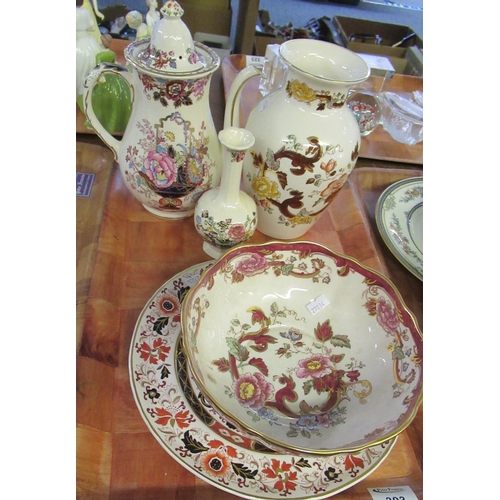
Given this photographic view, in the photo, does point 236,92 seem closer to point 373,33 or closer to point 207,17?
point 207,17

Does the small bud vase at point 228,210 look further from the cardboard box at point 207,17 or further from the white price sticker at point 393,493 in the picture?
the cardboard box at point 207,17

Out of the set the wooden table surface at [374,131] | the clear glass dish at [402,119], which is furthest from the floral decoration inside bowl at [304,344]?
the clear glass dish at [402,119]

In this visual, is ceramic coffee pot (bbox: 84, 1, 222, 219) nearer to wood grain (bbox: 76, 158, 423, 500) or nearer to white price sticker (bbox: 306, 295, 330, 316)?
wood grain (bbox: 76, 158, 423, 500)

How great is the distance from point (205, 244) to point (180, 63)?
10.6 inches

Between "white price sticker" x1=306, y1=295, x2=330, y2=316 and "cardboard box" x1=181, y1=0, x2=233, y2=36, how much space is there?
134 centimetres

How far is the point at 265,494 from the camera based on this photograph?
1.40 feet

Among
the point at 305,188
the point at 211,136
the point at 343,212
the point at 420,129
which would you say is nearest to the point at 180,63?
the point at 211,136

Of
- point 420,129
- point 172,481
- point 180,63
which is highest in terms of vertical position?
point 180,63

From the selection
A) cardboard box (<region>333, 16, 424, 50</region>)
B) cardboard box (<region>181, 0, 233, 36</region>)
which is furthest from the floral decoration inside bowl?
cardboard box (<region>333, 16, 424, 50</region>)

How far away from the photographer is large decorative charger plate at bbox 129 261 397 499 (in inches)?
17.1

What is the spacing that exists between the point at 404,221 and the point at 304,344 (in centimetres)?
33

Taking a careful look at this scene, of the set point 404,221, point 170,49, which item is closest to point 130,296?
point 170,49

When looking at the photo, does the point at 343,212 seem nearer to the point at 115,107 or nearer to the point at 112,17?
the point at 115,107

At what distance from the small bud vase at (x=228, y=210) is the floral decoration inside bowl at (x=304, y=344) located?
0.12 feet
